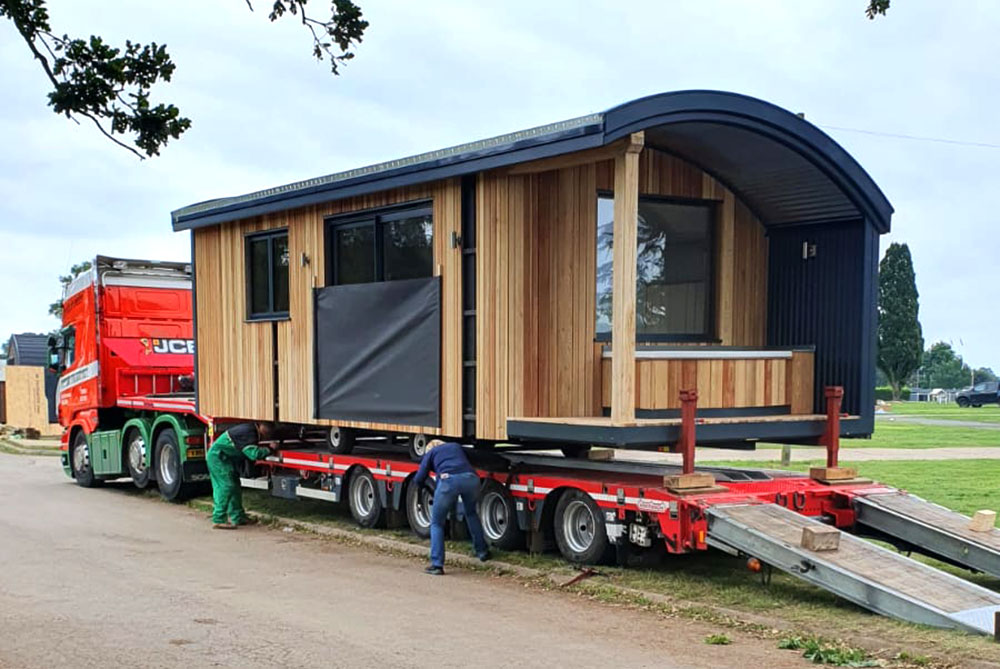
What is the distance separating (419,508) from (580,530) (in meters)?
2.42

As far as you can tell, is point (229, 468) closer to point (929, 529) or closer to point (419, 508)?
point (419, 508)

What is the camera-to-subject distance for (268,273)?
1405 cm

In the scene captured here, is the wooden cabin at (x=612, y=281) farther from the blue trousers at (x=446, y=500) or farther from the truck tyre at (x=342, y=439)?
the truck tyre at (x=342, y=439)

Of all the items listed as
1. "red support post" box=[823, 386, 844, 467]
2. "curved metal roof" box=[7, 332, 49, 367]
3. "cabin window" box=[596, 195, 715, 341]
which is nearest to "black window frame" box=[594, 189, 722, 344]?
"cabin window" box=[596, 195, 715, 341]

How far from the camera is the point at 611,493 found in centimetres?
959

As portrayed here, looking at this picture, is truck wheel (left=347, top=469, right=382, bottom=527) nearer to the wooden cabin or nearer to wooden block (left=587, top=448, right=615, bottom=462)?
the wooden cabin

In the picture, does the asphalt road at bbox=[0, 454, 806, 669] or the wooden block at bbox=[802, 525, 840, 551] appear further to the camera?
the wooden block at bbox=[802, 525, 840, 551]

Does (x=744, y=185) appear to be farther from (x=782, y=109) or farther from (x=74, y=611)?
(x=74, y=611)

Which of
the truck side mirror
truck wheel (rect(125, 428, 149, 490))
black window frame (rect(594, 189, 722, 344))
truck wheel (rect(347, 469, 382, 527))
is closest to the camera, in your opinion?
black window frame (rect(594, 189, 722, 344))

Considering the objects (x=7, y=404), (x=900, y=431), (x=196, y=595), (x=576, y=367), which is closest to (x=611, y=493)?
(x=576, y=367)

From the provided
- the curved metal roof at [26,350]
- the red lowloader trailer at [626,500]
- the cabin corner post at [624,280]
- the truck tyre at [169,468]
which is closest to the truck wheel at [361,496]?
the red lowloader trailer at [626,500]

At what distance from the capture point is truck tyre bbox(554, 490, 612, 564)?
9.84 m

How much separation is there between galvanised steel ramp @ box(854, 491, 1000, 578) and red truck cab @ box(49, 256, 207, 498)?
1054 centimetres

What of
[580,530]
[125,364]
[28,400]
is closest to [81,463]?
[125,364]
